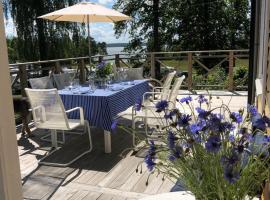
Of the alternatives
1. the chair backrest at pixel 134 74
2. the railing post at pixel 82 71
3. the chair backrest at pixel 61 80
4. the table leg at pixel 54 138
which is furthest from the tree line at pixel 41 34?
the table leg at pixel 54 138

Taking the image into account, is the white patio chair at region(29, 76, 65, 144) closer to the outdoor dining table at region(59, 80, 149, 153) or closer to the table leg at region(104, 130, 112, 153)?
the outdoor dining table at region(59, 80, 149, 153)

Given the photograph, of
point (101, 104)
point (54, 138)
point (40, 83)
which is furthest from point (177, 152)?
point (40, 83)

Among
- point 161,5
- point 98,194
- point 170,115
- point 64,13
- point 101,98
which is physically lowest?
point 98,194

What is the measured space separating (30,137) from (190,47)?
37.6ft

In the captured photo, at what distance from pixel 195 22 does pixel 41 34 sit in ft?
23.4

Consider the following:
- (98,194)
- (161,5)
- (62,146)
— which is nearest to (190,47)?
(161,5)

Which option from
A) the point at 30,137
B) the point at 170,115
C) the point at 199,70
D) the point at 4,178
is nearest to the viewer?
the point at 4,178

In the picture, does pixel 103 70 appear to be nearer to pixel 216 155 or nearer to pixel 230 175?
pixel 216 155

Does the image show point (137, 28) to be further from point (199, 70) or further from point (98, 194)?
point (98, 194)

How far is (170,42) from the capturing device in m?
15.2

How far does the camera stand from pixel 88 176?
3.30 m

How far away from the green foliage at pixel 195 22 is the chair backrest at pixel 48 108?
11.5 meters

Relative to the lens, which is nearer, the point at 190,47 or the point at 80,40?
the point at 80,40

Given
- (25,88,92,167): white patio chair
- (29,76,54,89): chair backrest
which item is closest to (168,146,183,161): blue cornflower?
(25,88,92,167): white patio chair
